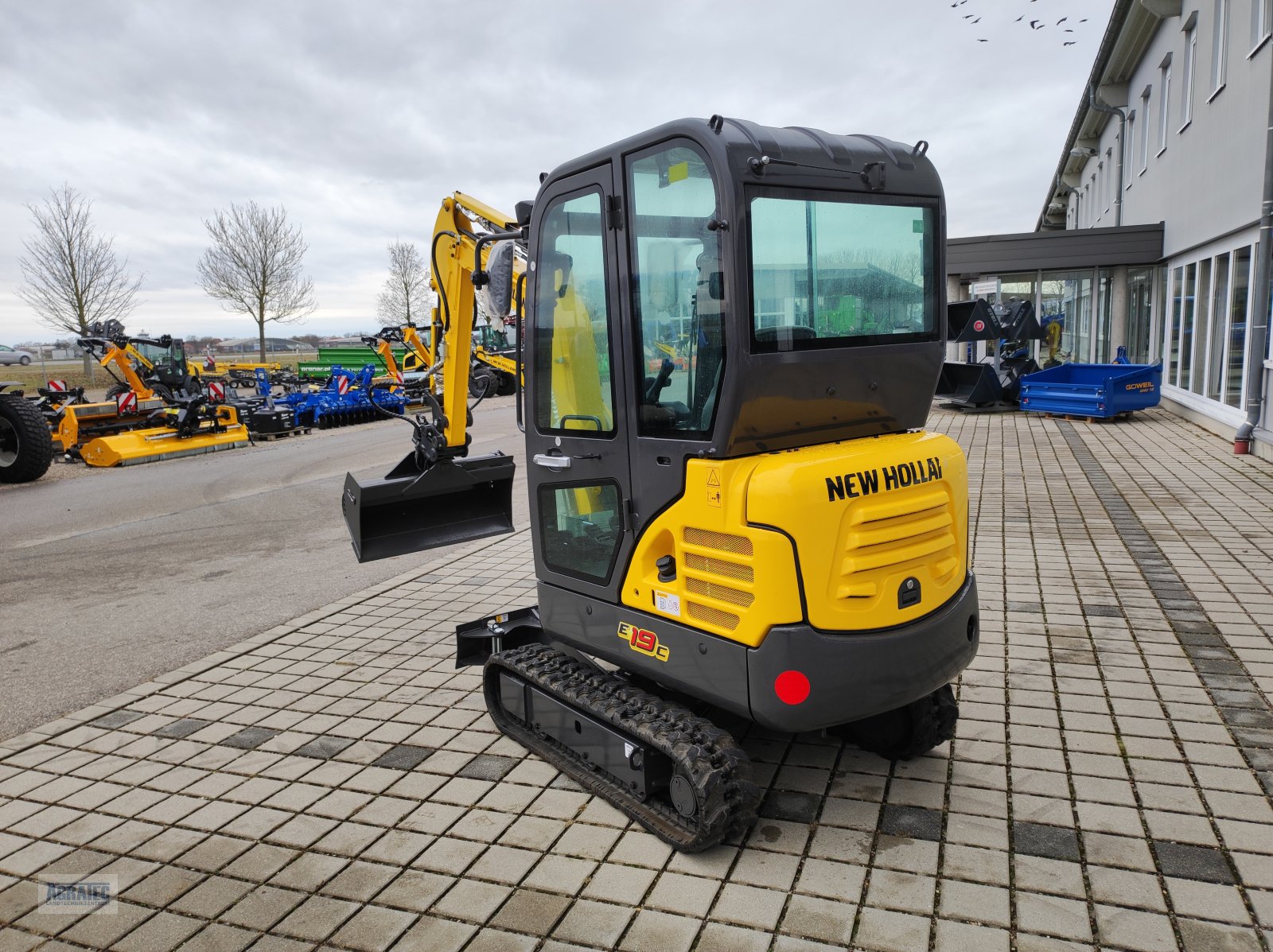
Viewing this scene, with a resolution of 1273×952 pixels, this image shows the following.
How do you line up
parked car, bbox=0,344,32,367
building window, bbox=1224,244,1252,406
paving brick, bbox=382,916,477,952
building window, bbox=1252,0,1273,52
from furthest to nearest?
parked car, bbox=0,344,32,367, building window, bbox=1224,244,1252,406, building window, bbox=1252,0,1273,52, paving brick, bbox=382,916,477,952

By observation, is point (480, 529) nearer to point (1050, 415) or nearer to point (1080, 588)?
point (1080, 588)

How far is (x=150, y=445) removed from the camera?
600 inches

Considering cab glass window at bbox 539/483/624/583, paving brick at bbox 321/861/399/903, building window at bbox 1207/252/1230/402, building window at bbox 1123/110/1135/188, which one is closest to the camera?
paving brick at bbox 321/861/399/903

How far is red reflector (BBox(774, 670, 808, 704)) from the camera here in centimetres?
316

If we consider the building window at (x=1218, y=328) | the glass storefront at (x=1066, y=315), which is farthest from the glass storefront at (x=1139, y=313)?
the building window at (x=1218, y=328)

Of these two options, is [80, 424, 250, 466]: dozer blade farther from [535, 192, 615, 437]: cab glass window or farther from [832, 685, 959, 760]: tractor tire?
[832, 685, 959, 760]: tractor tire

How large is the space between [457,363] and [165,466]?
11303 millimetres

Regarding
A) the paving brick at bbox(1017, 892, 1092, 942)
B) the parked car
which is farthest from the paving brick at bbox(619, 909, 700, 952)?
the parked car

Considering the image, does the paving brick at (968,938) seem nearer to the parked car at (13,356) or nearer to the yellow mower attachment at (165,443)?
the yellow mower attachment at (165,443)

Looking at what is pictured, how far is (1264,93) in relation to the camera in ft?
35.4

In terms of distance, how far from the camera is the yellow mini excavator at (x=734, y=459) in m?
3.17

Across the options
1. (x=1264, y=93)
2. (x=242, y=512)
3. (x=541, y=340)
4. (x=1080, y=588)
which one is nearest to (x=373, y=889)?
(x=541, y=340)

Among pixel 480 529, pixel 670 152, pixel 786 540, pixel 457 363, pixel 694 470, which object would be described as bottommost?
pixel 480 529

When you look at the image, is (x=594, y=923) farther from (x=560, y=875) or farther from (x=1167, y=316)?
(x=1167, y=316)
